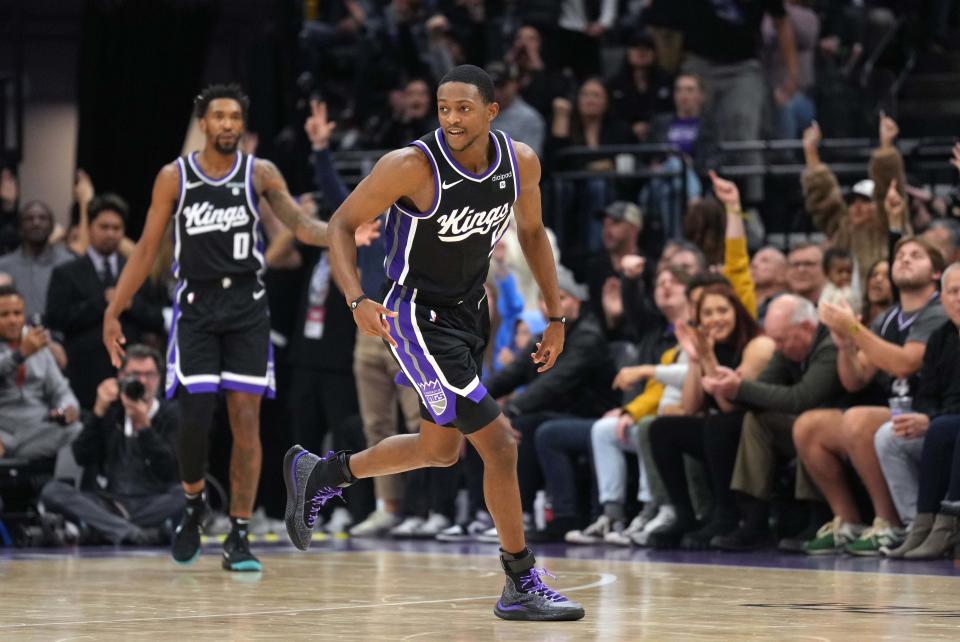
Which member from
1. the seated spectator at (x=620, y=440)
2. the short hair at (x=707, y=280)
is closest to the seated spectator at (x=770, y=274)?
the seated spectator at (x=620, y=440)


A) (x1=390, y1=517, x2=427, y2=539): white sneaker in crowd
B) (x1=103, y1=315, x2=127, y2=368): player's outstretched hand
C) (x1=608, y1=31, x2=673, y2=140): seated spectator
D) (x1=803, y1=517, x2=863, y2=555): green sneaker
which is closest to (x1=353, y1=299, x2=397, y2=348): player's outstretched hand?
(x1=103, y1=315, x2=127, y2=368): player's outstretched hand

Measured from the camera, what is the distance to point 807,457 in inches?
333

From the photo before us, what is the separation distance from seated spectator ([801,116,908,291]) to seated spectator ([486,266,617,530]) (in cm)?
154

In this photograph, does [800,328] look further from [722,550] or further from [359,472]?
[359,472]

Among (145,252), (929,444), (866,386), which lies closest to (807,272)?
(866,386)

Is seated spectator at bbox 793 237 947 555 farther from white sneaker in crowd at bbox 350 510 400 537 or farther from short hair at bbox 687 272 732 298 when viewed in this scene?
white sneaker in crowd at bbox 350 510 400 537

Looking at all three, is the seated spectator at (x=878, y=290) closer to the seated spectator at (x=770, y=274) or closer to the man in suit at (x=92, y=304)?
the seated spectator at (x=770, y=274)

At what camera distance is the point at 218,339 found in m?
7.51

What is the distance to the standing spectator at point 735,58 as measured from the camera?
12.1m

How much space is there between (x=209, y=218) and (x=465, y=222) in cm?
224

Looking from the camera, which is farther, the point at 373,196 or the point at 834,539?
the point at 834,539

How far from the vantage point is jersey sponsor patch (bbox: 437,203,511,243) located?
5582 millimetres

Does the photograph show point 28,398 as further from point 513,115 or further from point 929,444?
point 929,444

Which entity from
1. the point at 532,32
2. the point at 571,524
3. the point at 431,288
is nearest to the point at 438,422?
the point at 431,288
